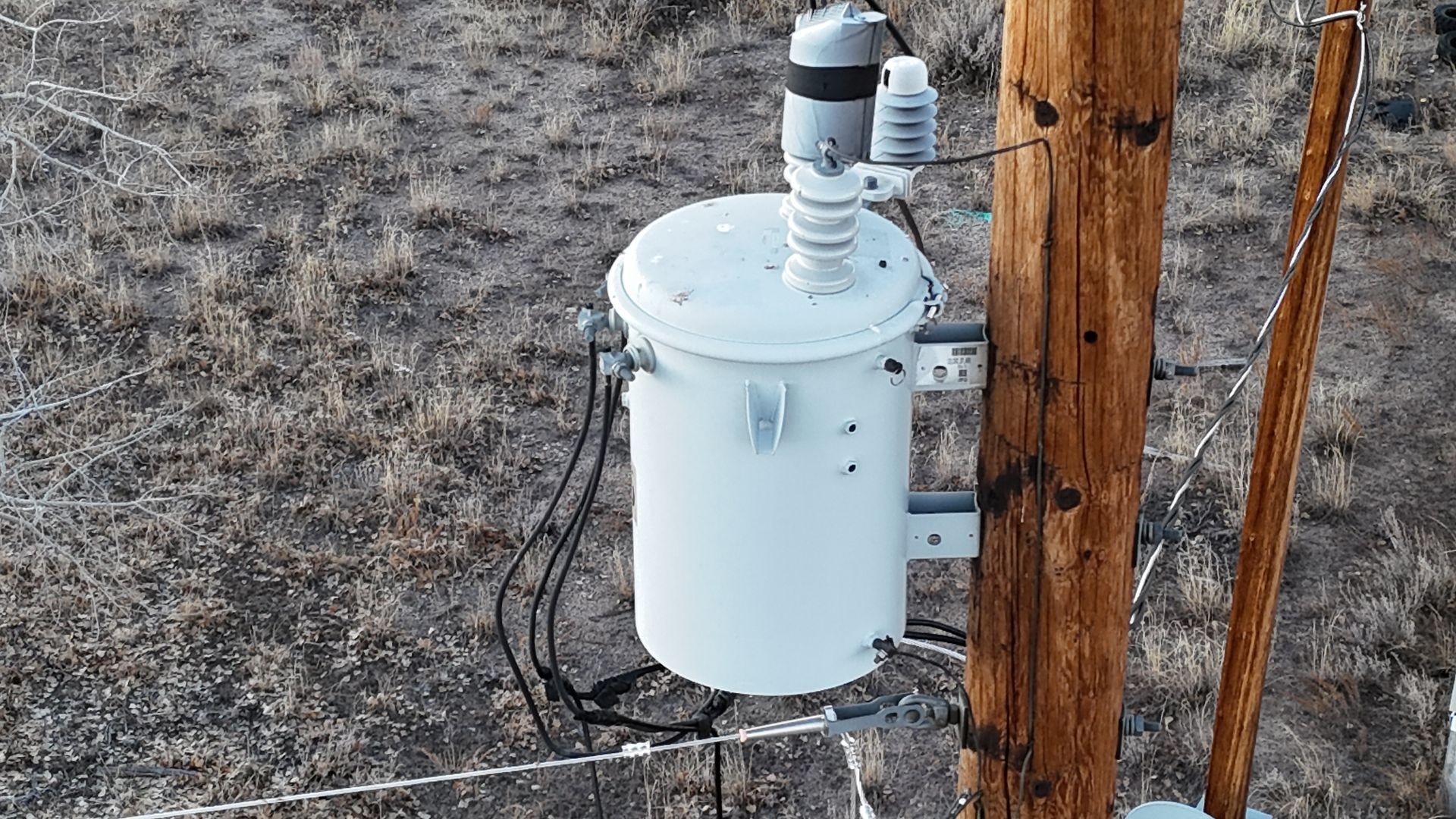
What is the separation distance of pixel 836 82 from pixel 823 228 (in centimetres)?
23

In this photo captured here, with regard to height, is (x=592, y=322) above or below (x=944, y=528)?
above

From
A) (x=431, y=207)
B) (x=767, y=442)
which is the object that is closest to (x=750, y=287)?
(x=767, y=442)

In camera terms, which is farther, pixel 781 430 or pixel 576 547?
pixel 576 547

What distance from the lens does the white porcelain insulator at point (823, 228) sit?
2.42 meters

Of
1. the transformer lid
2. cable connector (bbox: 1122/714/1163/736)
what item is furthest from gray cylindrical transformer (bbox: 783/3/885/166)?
cable connector (bbox: 1122/714/1163/736)

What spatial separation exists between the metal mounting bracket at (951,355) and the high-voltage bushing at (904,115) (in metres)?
0.30

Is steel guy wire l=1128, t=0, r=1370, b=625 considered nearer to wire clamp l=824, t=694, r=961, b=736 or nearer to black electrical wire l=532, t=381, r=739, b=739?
wire clamp l=824, t=694, r=961, b=736

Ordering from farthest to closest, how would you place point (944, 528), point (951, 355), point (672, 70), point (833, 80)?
point (672, 70), point (944, 528), point (951, 355), point (833, 80)

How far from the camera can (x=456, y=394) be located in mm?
6750

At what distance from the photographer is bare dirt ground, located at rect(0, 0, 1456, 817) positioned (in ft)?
16.3

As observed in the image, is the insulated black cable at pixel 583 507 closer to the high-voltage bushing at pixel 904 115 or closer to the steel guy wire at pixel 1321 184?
the high-voltage bushing at pixel 904 115

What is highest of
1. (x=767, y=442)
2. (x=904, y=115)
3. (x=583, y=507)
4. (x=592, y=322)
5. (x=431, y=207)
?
(x=904, y=115)

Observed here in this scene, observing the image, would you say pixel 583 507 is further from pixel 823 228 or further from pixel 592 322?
pixel 823 228

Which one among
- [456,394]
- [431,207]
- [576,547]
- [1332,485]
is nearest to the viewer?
[576,547]
